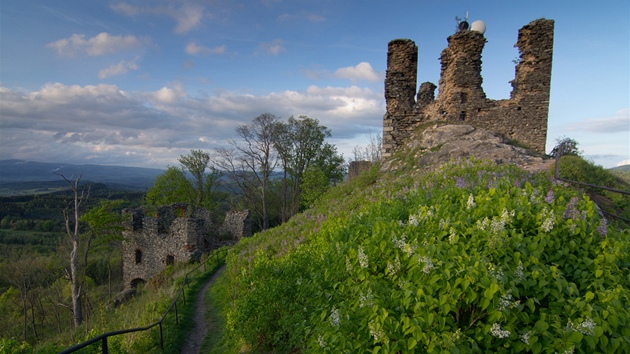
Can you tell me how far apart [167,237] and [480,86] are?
779 inches

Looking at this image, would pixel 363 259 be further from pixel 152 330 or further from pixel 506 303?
pixel 152 330

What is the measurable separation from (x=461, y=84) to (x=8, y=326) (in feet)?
111

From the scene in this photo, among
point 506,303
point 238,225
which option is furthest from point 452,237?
point 238,225

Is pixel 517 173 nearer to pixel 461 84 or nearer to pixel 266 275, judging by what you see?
pixel 266 275

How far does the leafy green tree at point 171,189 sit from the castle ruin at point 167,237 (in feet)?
43.4

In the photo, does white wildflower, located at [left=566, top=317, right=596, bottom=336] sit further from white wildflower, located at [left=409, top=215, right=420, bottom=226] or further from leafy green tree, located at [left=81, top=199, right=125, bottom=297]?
leafy green tree, located at [left=81, top=199, right=125, bottom=297]

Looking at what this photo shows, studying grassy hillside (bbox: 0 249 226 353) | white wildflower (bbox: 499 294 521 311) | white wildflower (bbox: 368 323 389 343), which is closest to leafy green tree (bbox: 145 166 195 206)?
grassy hillside (bbox: 0 249 226 353)

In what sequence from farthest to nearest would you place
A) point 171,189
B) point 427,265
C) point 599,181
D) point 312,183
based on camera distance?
point 171,189, point 312,183, point 599,181, point 427,265

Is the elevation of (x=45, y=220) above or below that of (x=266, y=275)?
below

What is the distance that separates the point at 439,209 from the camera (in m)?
4.09

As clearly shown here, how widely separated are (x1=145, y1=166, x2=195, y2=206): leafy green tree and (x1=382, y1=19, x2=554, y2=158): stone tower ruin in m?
30.3

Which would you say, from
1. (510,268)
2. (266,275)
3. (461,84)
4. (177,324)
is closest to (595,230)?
(510,268)

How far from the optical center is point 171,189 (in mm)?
38344

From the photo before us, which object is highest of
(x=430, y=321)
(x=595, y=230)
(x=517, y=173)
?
(x=517, y=173)
